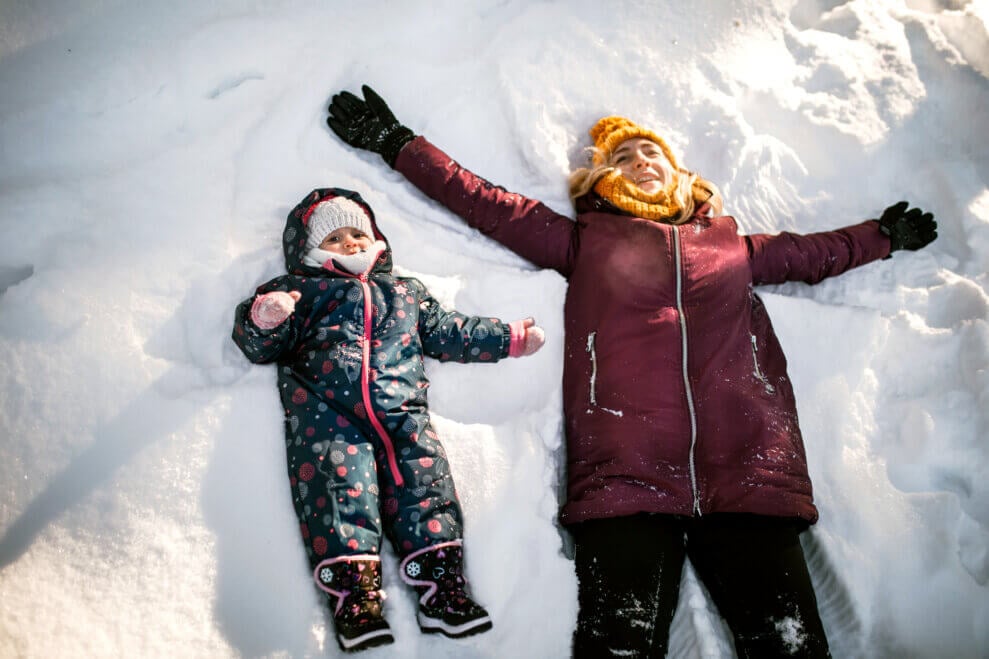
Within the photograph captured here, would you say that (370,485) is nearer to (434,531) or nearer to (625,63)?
(434,531)

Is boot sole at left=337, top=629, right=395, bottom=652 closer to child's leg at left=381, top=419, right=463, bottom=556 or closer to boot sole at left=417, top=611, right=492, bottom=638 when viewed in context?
boot sole at left=417, top=611, right=492, bottom=638

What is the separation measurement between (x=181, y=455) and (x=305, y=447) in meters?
0.36

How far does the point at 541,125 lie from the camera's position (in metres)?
2.76

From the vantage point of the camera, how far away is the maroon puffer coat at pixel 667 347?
2064 millimetres

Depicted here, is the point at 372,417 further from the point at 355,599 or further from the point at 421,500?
the point at 355,599

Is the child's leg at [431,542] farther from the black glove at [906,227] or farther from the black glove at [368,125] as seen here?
the black glove at [906,227]

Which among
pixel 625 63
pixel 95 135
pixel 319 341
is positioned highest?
pixel 625 63

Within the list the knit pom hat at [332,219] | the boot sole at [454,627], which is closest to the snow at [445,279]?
the boot sole at [454,627]

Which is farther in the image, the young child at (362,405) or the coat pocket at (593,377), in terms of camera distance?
the coat pocket at (593,377)

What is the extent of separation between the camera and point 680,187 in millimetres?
2555

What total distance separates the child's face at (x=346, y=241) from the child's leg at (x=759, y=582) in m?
1.31

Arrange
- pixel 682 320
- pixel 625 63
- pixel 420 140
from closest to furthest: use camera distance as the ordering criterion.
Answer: pixel 682 320 → pixel 420 140 → pixel 625 63

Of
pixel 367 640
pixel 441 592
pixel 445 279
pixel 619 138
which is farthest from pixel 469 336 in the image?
pixel 619 138

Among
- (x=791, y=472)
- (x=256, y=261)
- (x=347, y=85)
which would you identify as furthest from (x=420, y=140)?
(x=791, y=472)
